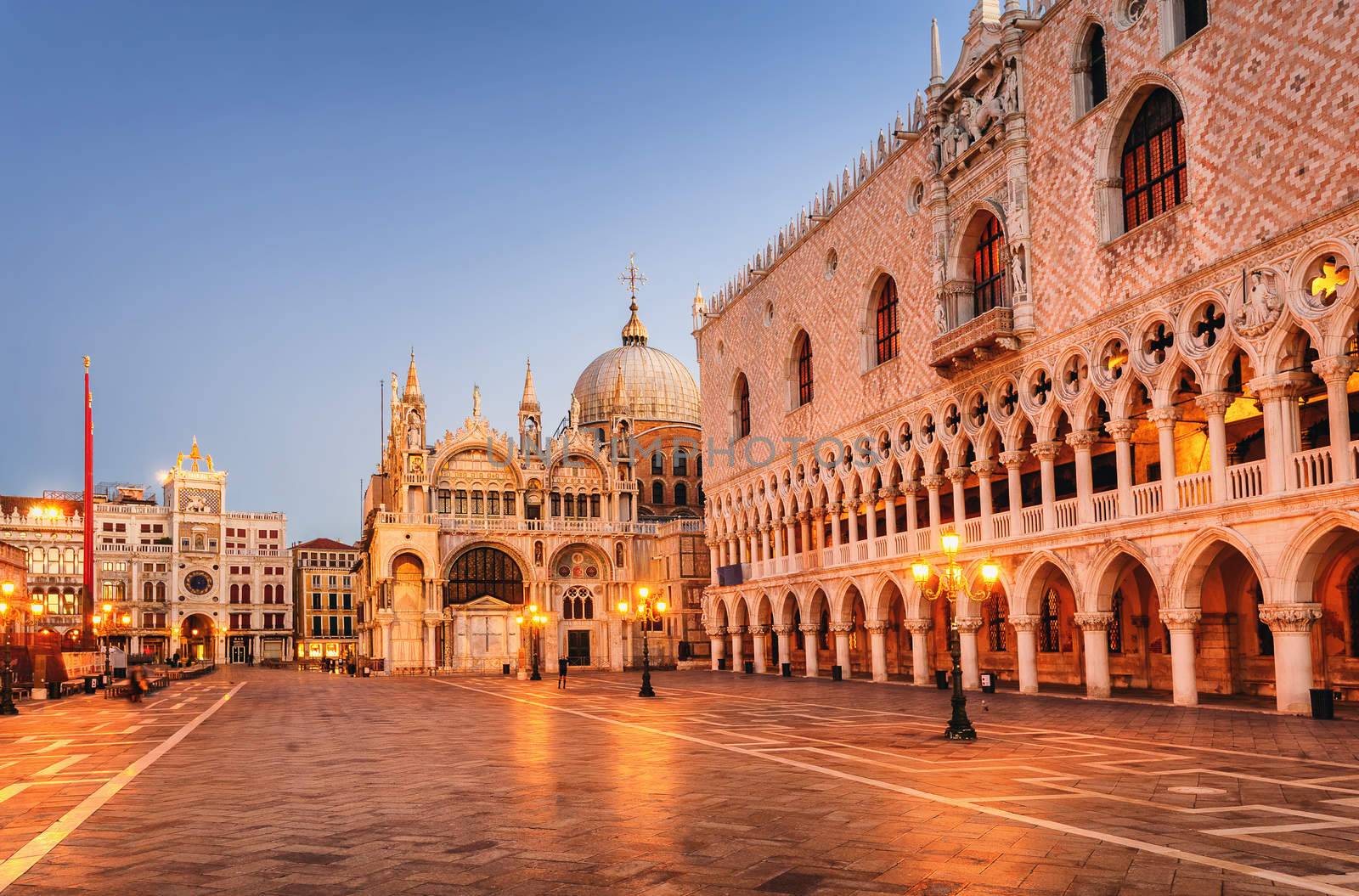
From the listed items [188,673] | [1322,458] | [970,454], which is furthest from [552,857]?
[188,673]

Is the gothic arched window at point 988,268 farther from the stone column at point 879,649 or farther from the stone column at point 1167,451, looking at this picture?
the stone column at point 879,649

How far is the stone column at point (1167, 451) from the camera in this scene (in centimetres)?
2541

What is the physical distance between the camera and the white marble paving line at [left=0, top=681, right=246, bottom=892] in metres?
9.24

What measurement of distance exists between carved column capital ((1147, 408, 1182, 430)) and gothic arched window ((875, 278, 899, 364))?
44.3 ft

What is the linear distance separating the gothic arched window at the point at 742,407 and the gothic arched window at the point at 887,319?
12.9 metres

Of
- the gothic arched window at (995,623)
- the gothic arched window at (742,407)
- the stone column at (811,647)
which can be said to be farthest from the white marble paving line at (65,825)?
the gothic arched window at (742,407)

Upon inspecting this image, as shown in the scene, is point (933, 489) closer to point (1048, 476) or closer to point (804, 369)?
point (1048, 476)

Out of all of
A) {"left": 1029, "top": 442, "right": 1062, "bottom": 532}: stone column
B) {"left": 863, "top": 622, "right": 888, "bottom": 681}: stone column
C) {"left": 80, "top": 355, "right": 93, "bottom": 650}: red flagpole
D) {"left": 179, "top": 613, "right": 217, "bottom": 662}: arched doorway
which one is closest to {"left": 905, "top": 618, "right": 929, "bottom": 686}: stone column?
{"left": 863, "top": 622, "right": 888, "bottom": 681}: stone column

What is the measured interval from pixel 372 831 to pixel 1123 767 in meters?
9.27

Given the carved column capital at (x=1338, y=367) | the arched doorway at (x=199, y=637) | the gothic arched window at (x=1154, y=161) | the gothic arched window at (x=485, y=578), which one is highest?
the gothic arched window at (x=1154, y=161)

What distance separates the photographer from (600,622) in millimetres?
63594

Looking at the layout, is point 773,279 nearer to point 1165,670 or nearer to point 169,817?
point 1165,670

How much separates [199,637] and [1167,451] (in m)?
94.1

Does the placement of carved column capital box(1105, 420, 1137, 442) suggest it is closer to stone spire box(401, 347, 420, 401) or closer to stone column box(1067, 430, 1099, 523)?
stone column box(1067, 430, 1099, 523)
